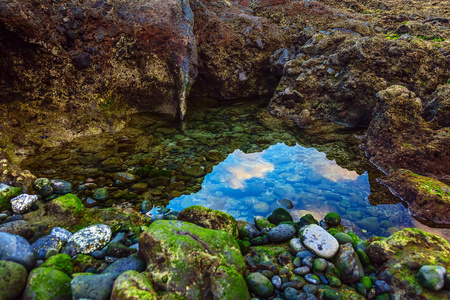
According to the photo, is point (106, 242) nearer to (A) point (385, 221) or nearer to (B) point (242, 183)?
(B) point (242, 183)

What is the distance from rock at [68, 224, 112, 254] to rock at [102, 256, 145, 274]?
20.5 inches

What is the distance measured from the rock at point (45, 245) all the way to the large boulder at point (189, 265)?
38.2 inches

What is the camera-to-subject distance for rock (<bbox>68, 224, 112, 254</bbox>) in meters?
2.99

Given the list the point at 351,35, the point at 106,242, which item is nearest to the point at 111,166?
the point at 106,242

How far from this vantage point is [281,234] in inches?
137

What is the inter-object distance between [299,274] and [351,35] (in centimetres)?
816

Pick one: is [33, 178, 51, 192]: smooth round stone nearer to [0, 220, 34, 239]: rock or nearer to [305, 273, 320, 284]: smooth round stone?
[0, 220, 34, 239]: rock

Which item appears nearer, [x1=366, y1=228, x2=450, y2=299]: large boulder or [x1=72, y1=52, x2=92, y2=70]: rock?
[x1=366, y1=228, x2=450, y2=299]: large boulder

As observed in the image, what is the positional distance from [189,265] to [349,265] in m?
1.66

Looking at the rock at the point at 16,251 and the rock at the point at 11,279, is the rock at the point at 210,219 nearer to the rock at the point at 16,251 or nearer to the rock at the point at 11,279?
the rock at the point at 16,251

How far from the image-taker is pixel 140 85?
732 cm

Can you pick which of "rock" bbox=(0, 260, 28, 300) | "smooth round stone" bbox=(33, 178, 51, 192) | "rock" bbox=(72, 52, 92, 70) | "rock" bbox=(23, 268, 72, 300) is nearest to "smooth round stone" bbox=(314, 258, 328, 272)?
"rock" bbox=(23, 268, 72, 300)

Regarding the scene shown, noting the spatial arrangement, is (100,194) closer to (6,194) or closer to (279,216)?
(6,194)

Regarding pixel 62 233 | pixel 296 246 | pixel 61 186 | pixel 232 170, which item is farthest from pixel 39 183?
pixel 296 246
